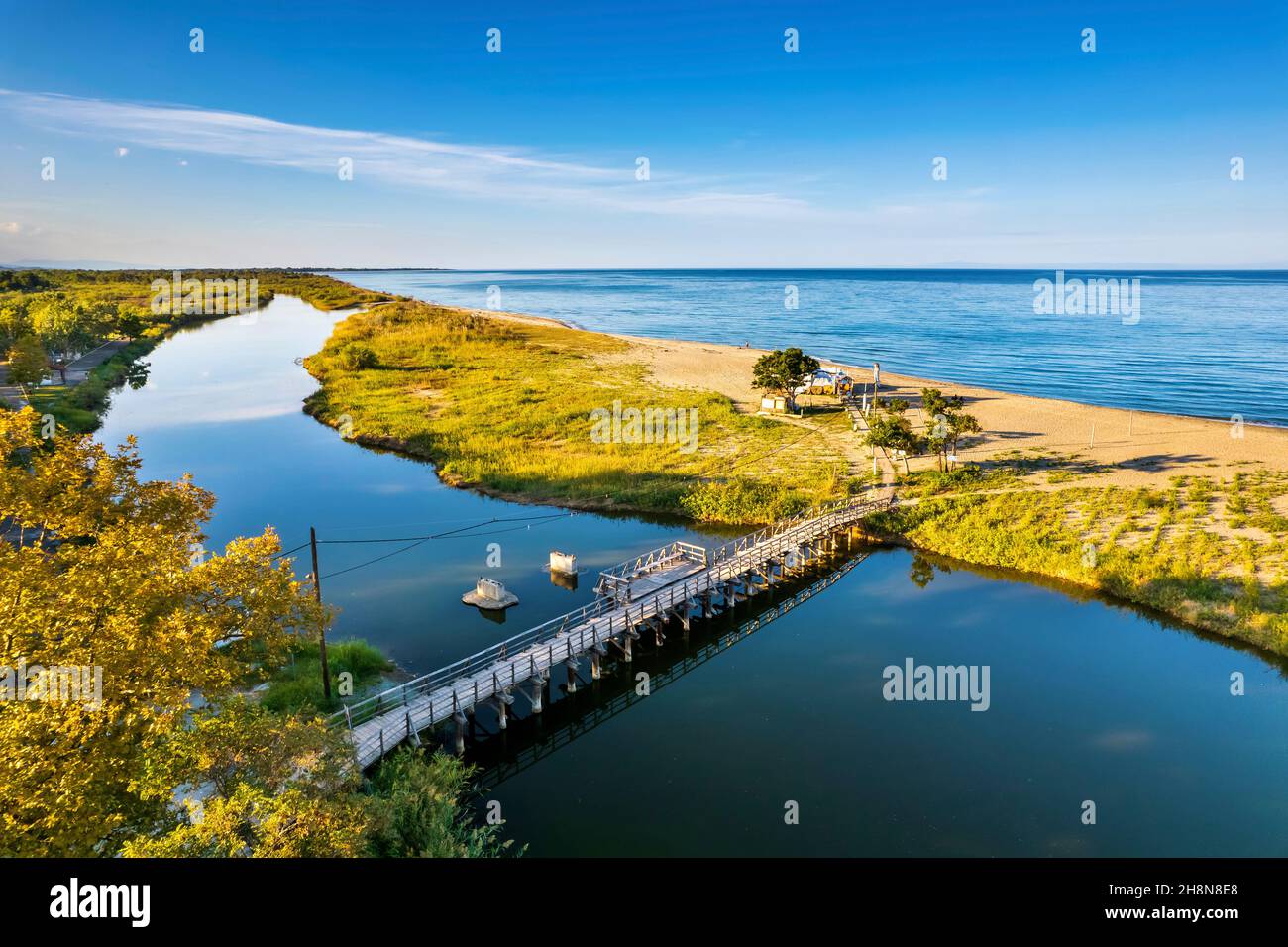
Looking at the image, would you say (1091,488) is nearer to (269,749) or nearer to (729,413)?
(729,413)

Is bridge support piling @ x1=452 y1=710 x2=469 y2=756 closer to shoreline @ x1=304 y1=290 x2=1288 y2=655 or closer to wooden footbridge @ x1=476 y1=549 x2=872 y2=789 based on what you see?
wooden footbridge @ x1=476 y1=549 x2=872 y2=789

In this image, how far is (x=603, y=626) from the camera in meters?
33.9

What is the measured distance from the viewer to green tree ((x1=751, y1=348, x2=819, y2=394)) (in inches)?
2948

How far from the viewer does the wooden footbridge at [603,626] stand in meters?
27.0

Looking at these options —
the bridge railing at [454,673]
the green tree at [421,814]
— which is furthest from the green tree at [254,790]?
the bridge railing at [454,673]

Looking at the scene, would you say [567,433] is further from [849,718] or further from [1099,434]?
[1099,434]

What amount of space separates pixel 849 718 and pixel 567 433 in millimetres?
46084

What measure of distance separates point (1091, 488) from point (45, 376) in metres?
99.5

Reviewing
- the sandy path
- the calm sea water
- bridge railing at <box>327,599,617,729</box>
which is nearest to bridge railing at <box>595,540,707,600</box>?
bridge railing at <box>327,599,617,729</box>

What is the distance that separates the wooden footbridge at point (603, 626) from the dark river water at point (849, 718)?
148 cm

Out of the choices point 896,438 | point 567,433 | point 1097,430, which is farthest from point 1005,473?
point 567,433

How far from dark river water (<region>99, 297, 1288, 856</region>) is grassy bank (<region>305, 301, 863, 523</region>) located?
19.5 ft

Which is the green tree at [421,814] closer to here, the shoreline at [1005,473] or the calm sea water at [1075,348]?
the shoreline at [1005,473]
